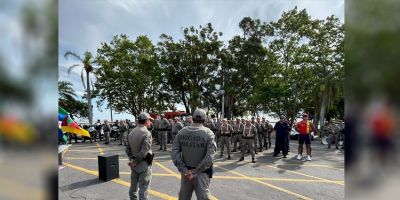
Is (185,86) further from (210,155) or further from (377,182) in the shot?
(377,182)

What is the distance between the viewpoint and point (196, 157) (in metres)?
4.36

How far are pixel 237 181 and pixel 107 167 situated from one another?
335 cm

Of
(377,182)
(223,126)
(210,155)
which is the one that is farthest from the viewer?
(223,126)

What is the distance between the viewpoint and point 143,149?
5.18 m

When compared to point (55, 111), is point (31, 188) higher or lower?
lower

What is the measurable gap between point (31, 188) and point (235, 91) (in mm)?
30221

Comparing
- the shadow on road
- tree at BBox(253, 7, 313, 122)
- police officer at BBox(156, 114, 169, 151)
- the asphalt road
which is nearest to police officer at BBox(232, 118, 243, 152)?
the asphalt road

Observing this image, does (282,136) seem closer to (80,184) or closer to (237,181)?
(237,181)

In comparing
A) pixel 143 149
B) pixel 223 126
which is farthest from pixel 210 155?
pixel 223 126

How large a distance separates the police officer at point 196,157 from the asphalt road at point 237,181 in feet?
7.05

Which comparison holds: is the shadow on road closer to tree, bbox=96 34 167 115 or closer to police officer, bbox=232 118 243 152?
police officer, bbox=232 118 243 152

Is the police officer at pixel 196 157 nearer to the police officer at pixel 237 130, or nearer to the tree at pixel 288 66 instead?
the police officer at pixel 237 130

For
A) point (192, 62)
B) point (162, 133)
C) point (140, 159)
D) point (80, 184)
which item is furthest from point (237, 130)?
point (192, 62)

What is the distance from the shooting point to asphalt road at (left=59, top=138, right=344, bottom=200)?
6.58 m
